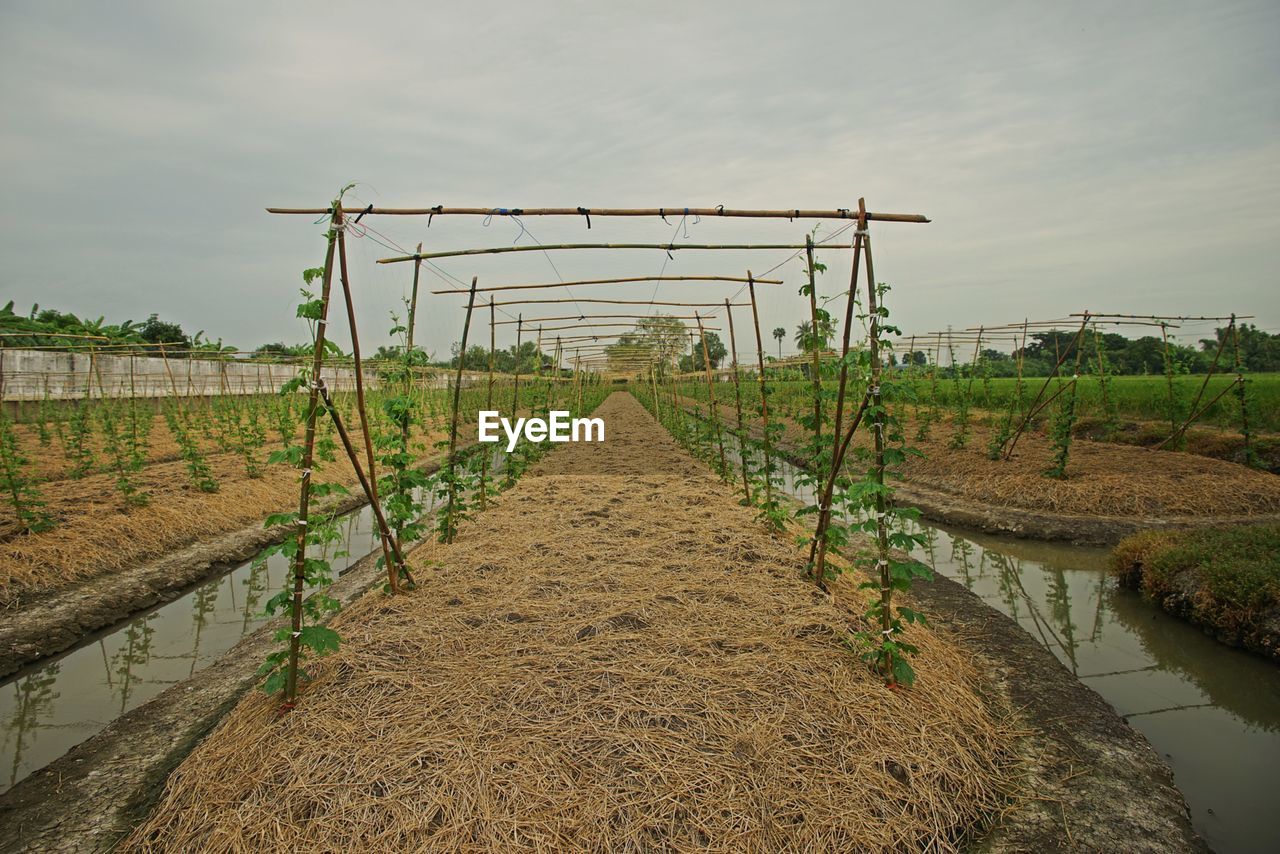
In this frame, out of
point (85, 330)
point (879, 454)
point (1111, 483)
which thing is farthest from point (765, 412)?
point (85, 330)

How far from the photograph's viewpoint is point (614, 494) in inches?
330

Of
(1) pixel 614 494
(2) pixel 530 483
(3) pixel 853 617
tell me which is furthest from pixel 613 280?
(3) pixel 853 617

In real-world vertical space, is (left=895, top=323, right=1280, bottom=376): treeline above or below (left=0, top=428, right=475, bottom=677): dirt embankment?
above

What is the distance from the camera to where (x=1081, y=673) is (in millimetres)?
4375

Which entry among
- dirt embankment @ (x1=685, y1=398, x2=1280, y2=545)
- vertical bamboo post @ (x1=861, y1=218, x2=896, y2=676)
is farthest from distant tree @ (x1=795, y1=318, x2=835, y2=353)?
dirt embankment @ (x1=685, y1=398, x2=1280, y2=545)

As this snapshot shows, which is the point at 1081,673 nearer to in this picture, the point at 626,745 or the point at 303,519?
the point at 626,745

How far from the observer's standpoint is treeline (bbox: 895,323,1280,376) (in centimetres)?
1102

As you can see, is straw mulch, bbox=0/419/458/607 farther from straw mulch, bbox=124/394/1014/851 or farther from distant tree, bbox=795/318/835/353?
distant tree, bbox=795/318/835/353

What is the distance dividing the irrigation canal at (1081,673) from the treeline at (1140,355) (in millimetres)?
5488

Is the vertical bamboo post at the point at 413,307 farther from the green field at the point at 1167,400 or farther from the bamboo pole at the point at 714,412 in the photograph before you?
the green field at the point at 1167,400

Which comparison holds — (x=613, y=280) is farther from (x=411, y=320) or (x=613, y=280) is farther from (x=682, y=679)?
(x=682, y=679)

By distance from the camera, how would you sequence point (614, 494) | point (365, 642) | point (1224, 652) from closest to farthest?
point (365, 642), point (1224, 652), point (614, 494)

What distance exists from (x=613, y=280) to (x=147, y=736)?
6.22 metres

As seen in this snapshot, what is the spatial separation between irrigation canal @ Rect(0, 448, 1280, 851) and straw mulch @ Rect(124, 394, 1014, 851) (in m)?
0.94
